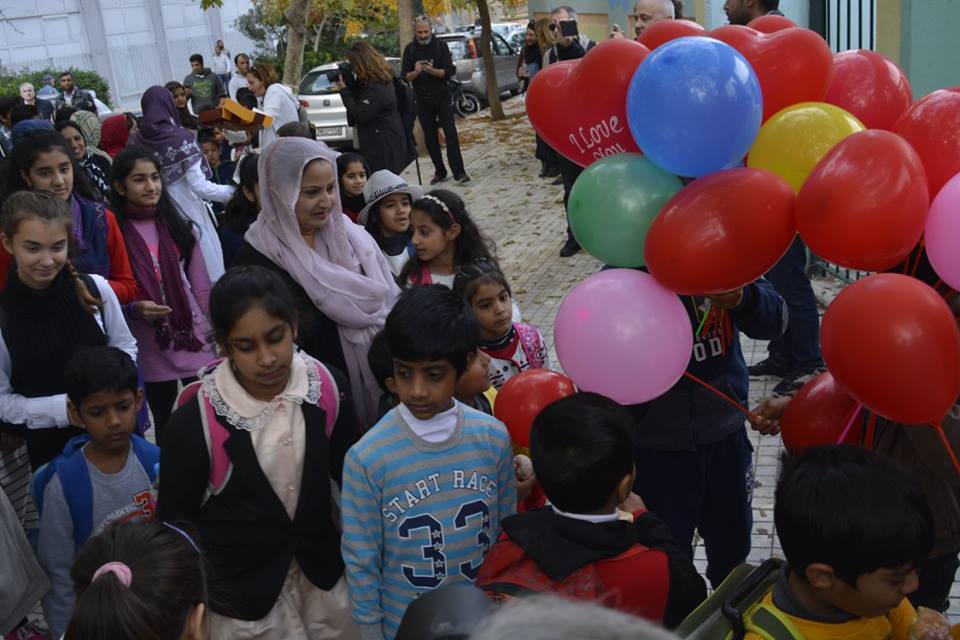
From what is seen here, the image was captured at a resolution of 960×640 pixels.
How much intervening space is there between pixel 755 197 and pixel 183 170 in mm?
4843

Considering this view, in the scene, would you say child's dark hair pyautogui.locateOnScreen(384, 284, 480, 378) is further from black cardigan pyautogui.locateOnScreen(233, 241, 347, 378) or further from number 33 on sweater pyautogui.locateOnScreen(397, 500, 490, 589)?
black cardigan pyautogui.locateOnScreen(233, 241, 347, 378)

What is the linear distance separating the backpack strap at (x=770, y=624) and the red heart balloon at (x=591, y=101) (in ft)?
4.47

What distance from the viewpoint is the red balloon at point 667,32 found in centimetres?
305

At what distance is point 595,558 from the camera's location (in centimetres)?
221

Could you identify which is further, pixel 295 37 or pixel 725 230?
pixel 295 37

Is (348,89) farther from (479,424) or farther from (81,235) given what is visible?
(479,424)

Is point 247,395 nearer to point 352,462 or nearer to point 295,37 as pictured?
point 352,462

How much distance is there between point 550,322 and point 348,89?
421cm

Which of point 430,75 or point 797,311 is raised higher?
point 430,75

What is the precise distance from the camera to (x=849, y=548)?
81.7 inches

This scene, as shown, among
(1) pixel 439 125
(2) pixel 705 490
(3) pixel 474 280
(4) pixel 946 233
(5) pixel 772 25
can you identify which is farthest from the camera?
(1) pixel 439 125

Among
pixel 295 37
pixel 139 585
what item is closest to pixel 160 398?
pixel 139 585

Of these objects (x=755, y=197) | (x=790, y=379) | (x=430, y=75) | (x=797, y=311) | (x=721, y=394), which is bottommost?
(x=790, y=379)

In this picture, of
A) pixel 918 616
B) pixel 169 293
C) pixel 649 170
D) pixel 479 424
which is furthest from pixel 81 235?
pixel 918 616
